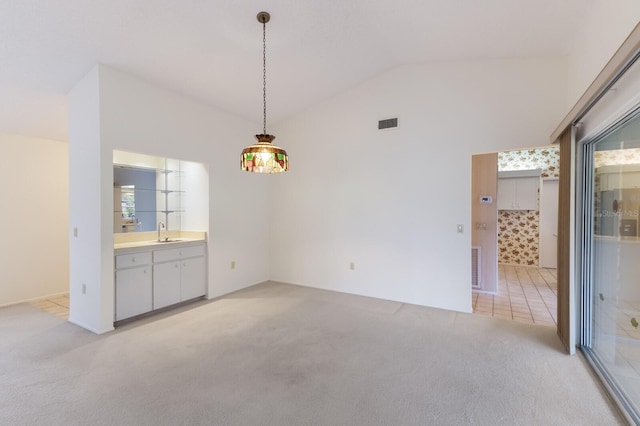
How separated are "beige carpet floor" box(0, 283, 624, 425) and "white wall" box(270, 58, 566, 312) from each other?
822 millimetres

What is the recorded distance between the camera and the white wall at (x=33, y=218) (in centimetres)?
425

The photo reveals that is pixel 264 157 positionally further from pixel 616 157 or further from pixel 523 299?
pixel 523 299

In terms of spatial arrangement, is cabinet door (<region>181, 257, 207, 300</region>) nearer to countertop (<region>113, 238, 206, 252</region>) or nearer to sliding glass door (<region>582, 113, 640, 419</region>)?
countertop (<region>113, 238, 206, 252</region>)

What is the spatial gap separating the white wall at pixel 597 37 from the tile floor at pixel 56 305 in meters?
6.00

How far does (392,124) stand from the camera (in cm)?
436

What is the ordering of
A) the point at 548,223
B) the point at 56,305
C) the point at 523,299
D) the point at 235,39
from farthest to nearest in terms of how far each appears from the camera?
the point at 548,223 → the point at 523,299 → the point at 56,305 → the point at 235,39

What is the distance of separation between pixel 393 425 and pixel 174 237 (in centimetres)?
420

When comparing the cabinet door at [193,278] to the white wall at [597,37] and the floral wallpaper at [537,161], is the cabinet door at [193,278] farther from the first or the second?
the floral wallpaper at [537,161]

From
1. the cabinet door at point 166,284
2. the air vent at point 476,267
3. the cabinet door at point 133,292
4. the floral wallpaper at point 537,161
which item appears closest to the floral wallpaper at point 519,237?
the floral wallpaper at point 537,161

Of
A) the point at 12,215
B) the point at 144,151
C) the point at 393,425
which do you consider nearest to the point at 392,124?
the point at 144,151

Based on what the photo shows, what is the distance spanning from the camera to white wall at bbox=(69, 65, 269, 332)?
3303mm

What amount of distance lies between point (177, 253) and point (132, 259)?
2.02 feet

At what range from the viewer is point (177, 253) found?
13.6 ft

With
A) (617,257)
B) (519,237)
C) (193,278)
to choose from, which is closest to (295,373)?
(193,278)
